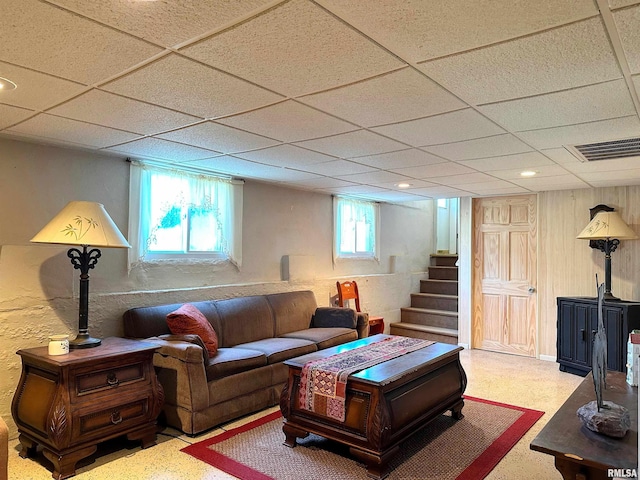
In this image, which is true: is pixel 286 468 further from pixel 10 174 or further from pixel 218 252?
pixel 10 174

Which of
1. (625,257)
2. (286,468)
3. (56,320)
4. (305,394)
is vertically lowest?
(286,468)

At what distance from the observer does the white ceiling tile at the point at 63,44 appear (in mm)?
1490

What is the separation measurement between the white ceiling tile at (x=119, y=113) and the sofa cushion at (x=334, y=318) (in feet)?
10.0

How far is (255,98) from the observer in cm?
231

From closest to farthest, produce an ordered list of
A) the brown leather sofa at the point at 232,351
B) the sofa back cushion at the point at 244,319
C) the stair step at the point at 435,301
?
the brown leather sofa at the point at 232,351 → the sofa back cushion at the point at 244,319 → the stair step at the point at 435,301

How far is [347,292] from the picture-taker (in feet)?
20.2

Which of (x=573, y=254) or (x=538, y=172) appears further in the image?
(x=573, y=254)

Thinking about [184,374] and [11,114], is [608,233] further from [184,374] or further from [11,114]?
[11,114]

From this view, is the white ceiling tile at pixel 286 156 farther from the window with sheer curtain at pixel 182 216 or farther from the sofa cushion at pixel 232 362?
the sofa cushion at pixel 232 362

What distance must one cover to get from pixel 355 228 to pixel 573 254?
289cm

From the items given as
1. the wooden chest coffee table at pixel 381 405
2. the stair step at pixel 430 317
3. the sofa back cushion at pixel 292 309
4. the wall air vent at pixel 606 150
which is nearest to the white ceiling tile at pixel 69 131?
the wooden chest coffee table at pixel 381 405

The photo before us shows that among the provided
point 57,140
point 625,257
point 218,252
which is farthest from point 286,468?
point 625,257

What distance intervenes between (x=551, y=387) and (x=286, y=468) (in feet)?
10.2

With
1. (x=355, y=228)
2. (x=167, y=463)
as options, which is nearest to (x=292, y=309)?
(x=355, y=228)
